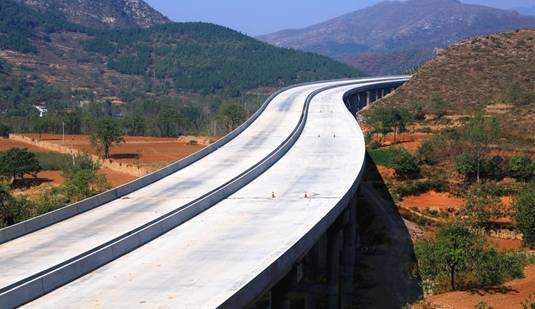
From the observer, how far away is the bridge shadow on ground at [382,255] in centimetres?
4397

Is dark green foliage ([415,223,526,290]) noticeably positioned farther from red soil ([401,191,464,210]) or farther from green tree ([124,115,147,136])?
green tree ([124,115,147,136])

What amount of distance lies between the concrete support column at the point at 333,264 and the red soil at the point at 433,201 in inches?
1000

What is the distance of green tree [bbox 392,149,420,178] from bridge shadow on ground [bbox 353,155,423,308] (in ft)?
7.00

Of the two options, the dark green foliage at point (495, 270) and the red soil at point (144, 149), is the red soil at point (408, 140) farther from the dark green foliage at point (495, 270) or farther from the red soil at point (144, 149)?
the dark green foliage at point (495, 270)

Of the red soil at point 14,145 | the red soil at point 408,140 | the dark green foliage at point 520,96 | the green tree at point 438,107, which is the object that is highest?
the dark green foliage at point 520,96

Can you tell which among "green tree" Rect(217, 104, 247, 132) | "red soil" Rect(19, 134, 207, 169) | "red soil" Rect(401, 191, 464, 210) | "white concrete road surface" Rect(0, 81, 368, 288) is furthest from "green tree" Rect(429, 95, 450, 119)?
"white concrete road surface" Rect(0, 81, 368, 288)

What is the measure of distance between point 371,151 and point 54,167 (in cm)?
3924

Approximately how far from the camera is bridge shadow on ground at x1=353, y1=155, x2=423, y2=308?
144 feet

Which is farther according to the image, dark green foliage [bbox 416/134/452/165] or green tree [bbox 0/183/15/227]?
dark green foliage [bbox 416/134/452/165]

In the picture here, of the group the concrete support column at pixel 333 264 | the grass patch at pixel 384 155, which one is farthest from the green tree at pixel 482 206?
the concrete support column at pixel 333 264

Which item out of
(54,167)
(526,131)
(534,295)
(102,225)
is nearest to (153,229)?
(102,225)

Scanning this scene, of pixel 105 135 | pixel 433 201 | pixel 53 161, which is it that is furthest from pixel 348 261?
pixel 53 161

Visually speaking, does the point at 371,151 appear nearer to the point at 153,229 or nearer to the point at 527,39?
the point at 153,229

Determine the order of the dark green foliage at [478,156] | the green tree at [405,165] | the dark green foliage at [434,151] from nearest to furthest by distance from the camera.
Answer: the dark green foliage at [478,156]
the green tree at [405,165]
the dark green foliage at [434,151]
